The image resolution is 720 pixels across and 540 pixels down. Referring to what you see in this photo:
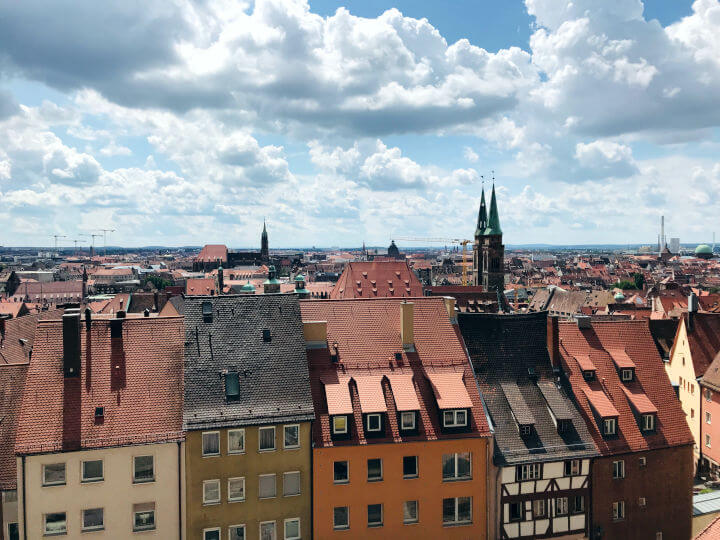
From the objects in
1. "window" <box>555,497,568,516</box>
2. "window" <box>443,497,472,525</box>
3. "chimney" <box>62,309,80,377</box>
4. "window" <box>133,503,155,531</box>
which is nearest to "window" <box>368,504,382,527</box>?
"window" <box>443,497,472,525</box>

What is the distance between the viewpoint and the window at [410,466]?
32.4 metres

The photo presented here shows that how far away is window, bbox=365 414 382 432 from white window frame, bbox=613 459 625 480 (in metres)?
14.4

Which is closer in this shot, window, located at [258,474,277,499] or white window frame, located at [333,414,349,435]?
window, located at [258,474,277,499]

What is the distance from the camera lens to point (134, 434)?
29469mm

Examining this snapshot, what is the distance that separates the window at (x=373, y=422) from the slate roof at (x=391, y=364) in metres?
0.44

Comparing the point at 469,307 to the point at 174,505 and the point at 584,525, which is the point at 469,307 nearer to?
the point at 584,525

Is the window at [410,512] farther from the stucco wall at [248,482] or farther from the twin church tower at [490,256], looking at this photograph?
the twin church tower at [490,256]

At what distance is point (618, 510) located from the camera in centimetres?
3491

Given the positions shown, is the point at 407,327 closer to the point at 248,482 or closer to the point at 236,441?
the point at 236,441

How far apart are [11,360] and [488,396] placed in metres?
35.1

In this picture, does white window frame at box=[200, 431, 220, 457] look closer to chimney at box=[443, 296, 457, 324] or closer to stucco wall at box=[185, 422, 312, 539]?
stucco wall at box=[185, 422, 312, 539]

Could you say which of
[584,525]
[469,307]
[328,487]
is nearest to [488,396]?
[584,525]

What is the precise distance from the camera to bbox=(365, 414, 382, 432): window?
32.5 m

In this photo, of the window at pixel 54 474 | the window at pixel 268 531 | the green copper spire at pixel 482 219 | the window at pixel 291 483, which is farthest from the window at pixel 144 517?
the green copper spire at pixel 482 219
